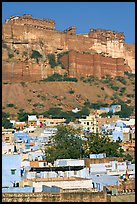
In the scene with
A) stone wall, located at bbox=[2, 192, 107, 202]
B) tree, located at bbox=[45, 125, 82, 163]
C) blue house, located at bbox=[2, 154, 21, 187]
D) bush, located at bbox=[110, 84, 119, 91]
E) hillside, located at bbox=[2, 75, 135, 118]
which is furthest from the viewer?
bush, located at bbox=[110, 84, 119, 91]

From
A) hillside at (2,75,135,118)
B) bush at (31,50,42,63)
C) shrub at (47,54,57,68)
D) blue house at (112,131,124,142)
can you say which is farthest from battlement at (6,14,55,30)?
blue house at (112,131,124,142)

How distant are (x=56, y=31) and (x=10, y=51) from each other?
15.8ft

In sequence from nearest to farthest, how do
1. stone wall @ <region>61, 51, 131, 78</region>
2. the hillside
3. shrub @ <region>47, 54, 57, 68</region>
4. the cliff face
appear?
the hillside → the cliff face → stone wall @ <region>61, 51, 131, 78</region> → shrub @ <region>47, 54, 57, 68</region>

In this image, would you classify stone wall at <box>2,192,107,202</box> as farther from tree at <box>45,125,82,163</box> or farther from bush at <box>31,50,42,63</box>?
bush at <box>31,50,42,63</box>

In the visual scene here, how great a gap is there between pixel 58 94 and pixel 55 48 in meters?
5.73

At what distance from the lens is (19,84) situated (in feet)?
131

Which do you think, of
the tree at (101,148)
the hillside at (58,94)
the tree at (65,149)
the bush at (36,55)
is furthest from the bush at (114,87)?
the tree at (101,148)

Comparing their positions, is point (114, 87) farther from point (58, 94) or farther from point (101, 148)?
point (101, 148)

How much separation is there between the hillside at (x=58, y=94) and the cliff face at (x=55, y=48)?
1020 millimetres

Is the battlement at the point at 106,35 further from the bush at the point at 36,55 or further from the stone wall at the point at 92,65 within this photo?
the bush at the point at 36,55

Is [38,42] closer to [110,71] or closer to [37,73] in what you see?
[37,73]

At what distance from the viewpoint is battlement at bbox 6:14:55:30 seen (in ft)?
144

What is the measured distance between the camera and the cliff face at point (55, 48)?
40.7m

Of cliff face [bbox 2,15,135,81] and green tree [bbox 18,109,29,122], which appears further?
cliff face [bbox 2,15,135,81]
